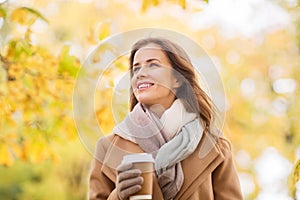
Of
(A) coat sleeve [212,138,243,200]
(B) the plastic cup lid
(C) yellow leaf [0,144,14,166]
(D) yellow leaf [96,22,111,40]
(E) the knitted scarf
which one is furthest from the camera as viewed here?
(C) yellow leaf [0,144,14,166]

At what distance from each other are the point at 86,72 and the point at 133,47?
5.1 inches

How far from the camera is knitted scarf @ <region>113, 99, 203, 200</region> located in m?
1.56

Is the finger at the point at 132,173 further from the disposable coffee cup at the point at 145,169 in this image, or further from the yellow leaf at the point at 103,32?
the yellow leaf at the point at 103,32

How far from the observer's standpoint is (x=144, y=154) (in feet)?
4.80

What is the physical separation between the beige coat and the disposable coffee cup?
14 cm

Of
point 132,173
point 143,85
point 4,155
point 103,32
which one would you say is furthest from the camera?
point 4,155

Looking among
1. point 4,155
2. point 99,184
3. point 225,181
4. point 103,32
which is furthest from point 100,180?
point 4,155

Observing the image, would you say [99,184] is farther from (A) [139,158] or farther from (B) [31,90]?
(B) [31,90]

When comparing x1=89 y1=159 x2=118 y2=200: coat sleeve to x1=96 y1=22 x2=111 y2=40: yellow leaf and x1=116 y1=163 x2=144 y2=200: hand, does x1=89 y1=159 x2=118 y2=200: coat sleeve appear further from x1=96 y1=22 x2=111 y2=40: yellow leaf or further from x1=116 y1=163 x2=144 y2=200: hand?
x1=96 y1=22 x2=111 y2=40: yellow leaf

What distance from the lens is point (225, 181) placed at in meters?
1.69

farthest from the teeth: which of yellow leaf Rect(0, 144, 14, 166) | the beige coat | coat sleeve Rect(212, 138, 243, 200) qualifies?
yellow leaf Rect(0, 144, 14, 166)

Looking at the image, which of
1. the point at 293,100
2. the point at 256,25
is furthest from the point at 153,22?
the point at 293,100

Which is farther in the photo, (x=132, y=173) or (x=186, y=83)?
(x=186, y=83)

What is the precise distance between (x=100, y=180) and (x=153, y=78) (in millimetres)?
278
